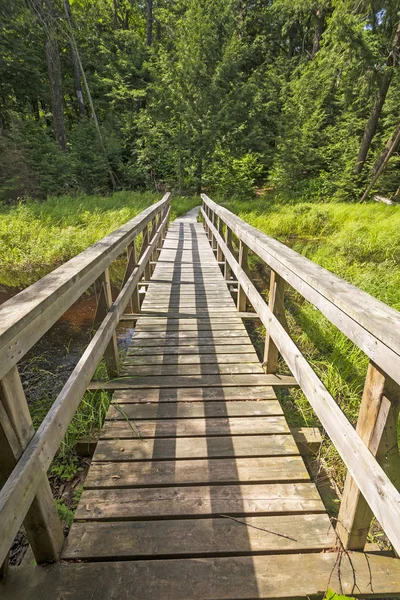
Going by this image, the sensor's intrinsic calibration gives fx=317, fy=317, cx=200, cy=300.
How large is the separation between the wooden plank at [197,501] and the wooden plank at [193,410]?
0.60 m

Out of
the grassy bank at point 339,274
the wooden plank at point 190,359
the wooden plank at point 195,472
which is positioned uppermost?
the wooden plank at point 195,472

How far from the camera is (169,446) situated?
204 cm

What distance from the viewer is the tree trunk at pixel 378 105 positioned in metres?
13.3

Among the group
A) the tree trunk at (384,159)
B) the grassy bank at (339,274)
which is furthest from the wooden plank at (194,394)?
the tree trunk at (384,159)

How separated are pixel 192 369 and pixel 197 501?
4.39 ft

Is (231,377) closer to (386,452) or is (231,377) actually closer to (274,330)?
(274,330)

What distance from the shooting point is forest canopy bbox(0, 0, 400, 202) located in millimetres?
16875

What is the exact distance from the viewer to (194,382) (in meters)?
2.73

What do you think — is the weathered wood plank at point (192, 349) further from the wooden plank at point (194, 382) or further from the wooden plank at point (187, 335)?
the wooden plank at point (194, 382)

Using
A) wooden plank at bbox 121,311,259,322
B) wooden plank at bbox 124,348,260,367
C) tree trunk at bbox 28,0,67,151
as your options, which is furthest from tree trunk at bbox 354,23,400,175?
wooden plank at bbox 124,348,260,367

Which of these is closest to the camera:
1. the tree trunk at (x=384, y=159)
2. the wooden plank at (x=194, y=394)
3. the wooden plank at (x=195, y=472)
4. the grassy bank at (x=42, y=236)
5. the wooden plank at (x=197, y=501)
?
the wooden plank at (x=197, y=501)

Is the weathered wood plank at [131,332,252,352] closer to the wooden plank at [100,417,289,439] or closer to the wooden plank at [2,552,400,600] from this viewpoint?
the wooden plank at [100,417,289,439]

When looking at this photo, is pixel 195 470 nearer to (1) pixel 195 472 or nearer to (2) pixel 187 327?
(1) pixel 195 472

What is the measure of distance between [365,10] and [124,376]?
17.4 meters
